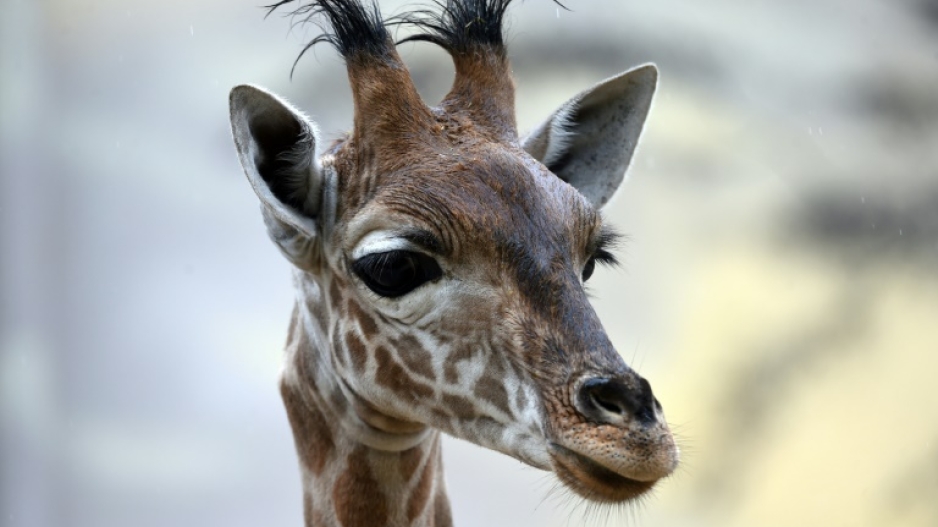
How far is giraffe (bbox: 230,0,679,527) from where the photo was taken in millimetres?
2266

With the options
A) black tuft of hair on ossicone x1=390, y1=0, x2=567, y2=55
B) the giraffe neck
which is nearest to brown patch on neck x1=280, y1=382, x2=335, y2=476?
the giraffe neck

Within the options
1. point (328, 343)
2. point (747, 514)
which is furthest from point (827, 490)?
point (328, 343)

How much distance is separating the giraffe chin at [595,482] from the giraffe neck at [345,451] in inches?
26.4

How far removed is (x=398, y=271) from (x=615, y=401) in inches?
23.7

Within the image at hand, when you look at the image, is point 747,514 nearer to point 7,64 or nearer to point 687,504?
point 687,504

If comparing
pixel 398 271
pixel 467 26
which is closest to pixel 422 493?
pixel 398 271

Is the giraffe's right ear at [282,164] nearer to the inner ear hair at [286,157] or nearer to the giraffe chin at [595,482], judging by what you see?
the inner ear hair at [286,157]

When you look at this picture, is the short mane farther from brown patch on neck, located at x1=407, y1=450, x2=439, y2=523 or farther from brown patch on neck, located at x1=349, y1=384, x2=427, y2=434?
brown patch on neck, located at x1=407, y1=450, x2=439, y2=523

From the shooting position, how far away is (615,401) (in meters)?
2.17

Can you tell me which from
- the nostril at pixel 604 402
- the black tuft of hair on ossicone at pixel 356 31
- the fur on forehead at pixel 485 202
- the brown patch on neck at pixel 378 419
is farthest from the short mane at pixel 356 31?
the nostril at pixel 604 402

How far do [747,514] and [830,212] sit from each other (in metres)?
1.82

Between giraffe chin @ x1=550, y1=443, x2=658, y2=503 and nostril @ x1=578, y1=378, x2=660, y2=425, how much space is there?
0.09 meters

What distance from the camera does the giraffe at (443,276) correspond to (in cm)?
227

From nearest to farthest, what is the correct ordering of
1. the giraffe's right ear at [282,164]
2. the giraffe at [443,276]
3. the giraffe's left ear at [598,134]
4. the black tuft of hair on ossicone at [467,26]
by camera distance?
the giraffe at [443,276]
the giraffe's right ear at [282,164]
the black tuft of hair on ossicone at [467,26]
the giraffe's left ear at [598,134]
